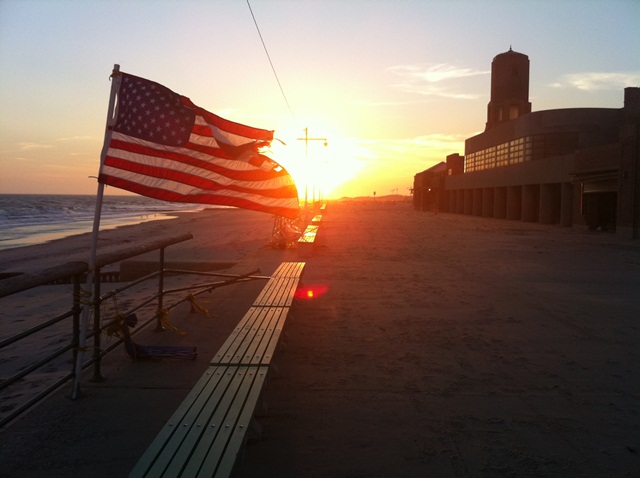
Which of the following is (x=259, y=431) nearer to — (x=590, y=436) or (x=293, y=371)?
(x=293, y=371)

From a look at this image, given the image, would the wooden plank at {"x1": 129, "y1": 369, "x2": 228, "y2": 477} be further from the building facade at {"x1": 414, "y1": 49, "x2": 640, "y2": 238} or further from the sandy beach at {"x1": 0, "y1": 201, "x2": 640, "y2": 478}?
the building facade at {"x1": 414, "y1": 49, "x2": 640, "y2": 238}

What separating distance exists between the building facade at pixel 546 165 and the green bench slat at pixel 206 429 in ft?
90.2

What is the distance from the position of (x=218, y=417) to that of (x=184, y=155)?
2.78 metres

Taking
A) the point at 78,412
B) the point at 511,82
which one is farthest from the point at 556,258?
the point at 511,82

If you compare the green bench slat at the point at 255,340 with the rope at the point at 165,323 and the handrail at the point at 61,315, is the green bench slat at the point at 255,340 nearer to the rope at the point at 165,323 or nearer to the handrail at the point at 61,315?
the rope at the point at 165,323

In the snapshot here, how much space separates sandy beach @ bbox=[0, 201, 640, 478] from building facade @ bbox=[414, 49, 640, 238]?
68.2 feet

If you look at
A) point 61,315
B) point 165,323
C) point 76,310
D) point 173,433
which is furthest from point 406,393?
point 165,323

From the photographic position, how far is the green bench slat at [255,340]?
4575mm

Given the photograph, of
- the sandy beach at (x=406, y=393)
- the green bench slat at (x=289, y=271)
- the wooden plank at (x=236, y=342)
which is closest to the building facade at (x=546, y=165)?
the sandy beach at (x=406, y=393)

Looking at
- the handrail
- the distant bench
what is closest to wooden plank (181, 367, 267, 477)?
the distant bench

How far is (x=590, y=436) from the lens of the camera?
4082mm

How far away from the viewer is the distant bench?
9.27ft

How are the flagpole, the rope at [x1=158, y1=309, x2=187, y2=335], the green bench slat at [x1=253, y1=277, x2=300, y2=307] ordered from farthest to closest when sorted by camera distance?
the green bench slat at [x1=253, y1=277, x2=300, y2=307] → the rope at [x1=158, y1=309, x2=187, y2=335] → the flagpole

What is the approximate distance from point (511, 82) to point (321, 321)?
6588 centimetres
